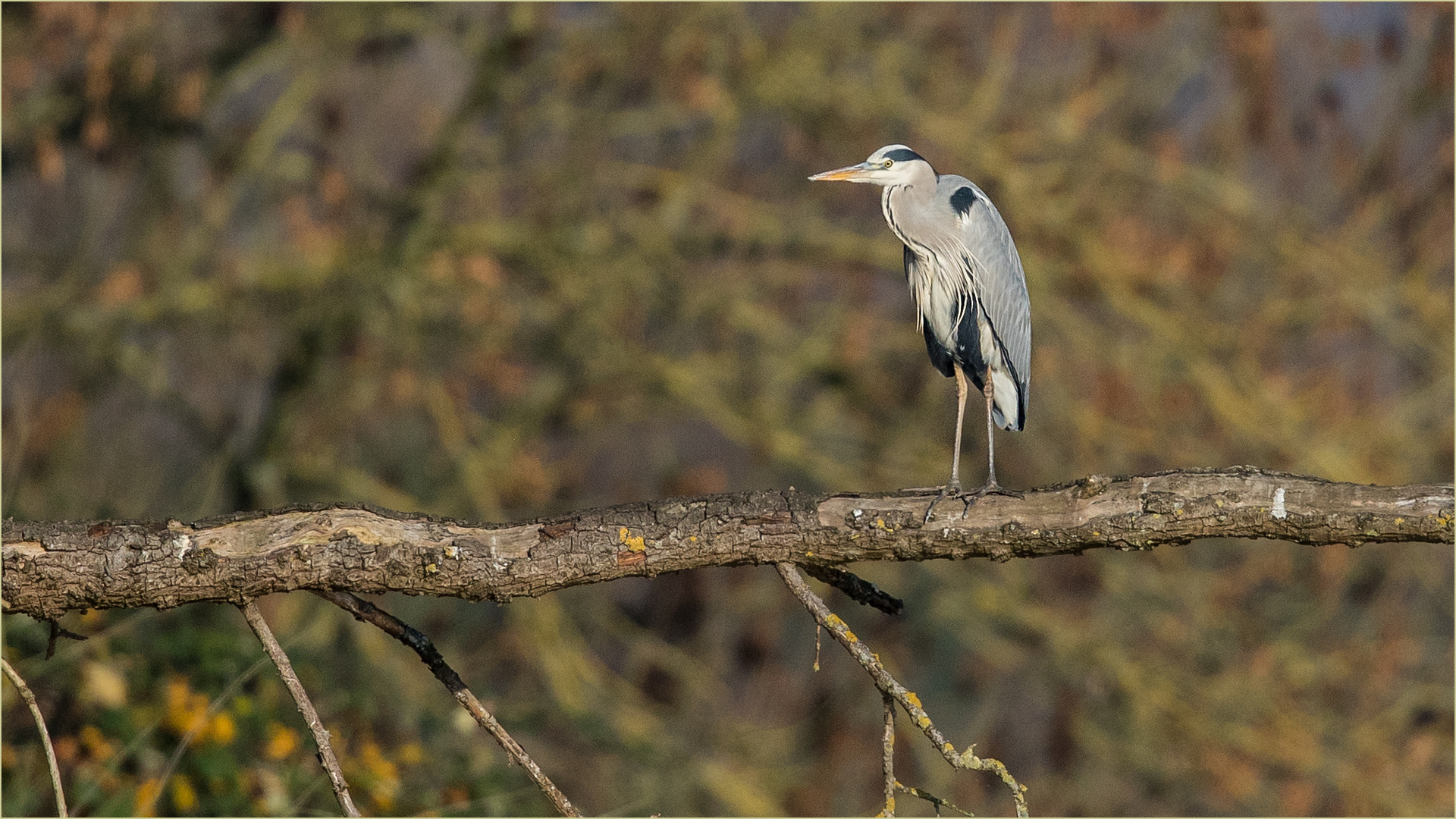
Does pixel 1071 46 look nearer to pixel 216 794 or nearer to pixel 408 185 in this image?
pixel 408 185

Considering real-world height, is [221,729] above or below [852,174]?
below

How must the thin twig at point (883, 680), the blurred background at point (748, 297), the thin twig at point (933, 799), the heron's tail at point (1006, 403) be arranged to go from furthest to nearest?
the blurred background at point (748, 297)
the heron's tail at point (1006, 403)
the thin twig at point (883, 680)
the thin twig at point (933, 799)

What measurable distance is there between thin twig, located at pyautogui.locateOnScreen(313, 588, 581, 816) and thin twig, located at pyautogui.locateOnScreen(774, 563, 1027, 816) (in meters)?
0.56

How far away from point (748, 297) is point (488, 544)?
4045 millimetres

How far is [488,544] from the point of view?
7.18 feet

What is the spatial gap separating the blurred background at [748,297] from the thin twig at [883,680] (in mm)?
3304

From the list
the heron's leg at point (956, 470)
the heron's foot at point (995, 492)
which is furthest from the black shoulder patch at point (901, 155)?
the heron's foot at point (995, 492)

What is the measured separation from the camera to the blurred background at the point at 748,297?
5.64 m

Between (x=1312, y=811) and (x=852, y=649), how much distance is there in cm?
617

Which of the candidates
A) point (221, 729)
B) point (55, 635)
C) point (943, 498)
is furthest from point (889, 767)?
point (221, 729)

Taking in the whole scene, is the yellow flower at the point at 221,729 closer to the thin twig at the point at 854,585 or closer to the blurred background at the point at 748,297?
the blurred background at the point at 748,297

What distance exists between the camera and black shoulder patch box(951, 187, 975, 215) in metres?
3.29

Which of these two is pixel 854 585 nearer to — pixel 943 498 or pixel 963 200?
pixel 943 498

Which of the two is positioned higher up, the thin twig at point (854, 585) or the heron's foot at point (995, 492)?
the heron's foot at point (995, 492)
